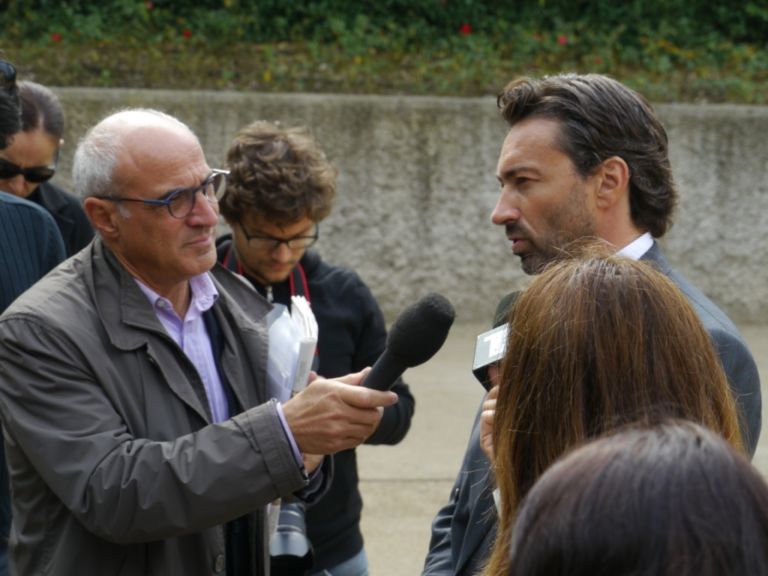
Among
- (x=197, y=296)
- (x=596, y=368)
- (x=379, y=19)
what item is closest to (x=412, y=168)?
(x=379, y=19)

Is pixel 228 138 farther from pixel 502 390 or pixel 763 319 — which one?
pixel 502 390

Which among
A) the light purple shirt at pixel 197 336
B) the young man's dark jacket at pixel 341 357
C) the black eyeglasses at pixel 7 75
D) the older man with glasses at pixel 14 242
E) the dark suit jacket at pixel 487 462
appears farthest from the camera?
the young man's dark jacket at pixel 341 357

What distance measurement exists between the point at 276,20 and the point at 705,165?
3.56 meters

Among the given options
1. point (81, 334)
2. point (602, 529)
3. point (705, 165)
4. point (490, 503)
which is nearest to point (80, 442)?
point (81, 334)

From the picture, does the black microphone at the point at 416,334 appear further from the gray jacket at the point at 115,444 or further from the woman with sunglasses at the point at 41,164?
the woman with sunglasses at the point at 41,164

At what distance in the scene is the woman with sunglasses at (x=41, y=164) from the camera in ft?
14.0

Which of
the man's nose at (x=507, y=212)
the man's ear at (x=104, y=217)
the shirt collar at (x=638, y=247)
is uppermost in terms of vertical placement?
the man's nose at (x=507, y=212)

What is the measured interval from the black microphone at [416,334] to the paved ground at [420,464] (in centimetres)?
305

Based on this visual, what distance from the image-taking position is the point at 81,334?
2594mm

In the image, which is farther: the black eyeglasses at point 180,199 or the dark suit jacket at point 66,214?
the dark suit jacket at point 66,214

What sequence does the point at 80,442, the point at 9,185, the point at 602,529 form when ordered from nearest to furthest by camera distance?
1. the point at 602,529
2. the point at 80,442
3. the point at 9,185

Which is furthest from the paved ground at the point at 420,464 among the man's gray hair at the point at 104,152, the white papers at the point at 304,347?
the man's gray hair at the point at 104,152

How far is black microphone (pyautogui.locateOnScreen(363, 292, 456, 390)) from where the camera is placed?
248 cm

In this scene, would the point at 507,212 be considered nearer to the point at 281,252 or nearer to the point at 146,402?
the point at 146,402
